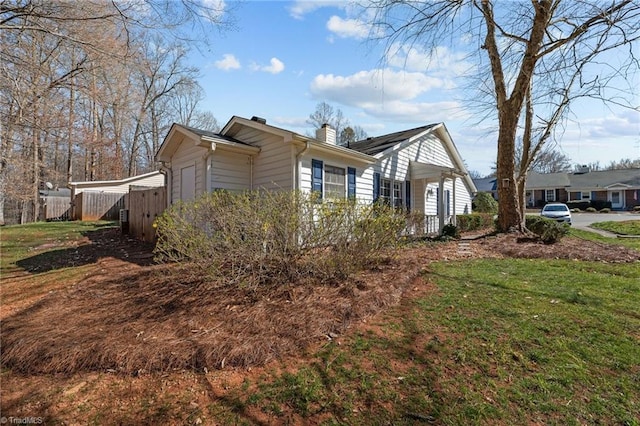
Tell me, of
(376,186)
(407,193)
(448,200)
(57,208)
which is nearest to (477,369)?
(376,186)

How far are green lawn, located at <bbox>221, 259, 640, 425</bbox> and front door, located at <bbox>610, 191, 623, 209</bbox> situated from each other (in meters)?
44.9

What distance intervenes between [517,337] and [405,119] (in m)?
14.2

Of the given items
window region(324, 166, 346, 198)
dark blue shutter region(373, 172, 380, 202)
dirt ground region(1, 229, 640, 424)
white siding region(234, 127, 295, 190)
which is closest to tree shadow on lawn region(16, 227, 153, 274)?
dirt ground region(1, 229, 640, 424)

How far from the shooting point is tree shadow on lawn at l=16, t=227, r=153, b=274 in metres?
7.52

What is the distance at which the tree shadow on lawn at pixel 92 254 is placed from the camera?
7516 millimetres

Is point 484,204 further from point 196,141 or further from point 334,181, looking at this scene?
point 196,141

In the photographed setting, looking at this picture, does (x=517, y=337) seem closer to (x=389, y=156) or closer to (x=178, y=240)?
(x=178, y=240)

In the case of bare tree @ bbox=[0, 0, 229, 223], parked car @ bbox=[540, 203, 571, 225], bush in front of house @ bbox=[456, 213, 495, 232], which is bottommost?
bush in front of house @ bbox=[456, 213, 495, 232]

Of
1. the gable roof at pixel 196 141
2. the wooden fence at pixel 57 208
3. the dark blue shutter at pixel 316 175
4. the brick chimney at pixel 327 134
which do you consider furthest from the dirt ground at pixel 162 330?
the wooden fence at pixel 57 208

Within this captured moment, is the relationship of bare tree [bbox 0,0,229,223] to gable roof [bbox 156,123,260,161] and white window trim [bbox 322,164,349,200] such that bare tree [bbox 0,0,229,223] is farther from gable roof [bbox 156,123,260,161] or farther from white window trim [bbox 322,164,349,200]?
white window trim [bbox 322,164,349,200]

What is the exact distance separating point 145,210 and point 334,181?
6744mm

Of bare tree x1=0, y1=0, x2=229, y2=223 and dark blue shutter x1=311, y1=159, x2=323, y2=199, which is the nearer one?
bare tree x1=0, y1=0, x2=229, y2=223

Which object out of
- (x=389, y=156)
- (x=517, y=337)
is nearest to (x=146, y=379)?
(x=517, y=337)

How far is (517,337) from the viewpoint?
3.49 meters
